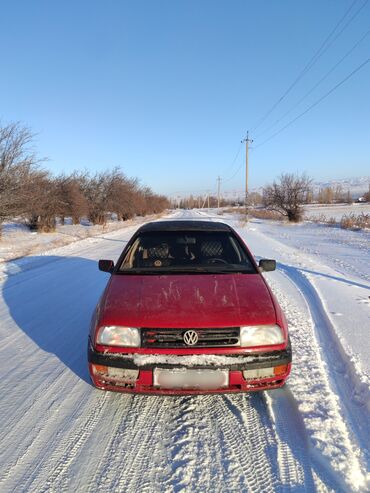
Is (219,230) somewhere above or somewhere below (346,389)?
above

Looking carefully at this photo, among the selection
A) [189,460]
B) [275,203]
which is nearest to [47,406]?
[189,460]

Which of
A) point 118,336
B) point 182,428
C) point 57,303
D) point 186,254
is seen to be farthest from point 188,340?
point 57,303

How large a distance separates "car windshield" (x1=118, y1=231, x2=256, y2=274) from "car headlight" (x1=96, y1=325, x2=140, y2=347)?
979mm

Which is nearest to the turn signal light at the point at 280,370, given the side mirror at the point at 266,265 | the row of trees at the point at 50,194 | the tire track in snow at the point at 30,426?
the side mirror at the point at 266,265

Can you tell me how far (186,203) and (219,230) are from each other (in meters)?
197

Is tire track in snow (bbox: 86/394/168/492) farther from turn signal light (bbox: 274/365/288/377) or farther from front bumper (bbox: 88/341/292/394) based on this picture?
turn signal light (bbox: 274/365/288/377)

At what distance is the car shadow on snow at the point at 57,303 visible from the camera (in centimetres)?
420

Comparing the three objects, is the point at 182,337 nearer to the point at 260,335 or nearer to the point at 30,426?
the point at 260,335

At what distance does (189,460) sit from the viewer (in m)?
2.37

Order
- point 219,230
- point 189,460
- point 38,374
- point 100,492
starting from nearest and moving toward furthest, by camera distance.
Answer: point 100,492 → point 189,460 → point 38,374 → point 219,230

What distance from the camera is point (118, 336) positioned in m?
2.81

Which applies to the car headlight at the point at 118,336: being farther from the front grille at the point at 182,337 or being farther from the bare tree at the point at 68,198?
the bare tree at the point at 68,198

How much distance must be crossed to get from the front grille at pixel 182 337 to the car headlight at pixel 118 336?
68mm

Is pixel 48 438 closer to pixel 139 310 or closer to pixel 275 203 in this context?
pixel 139 310
